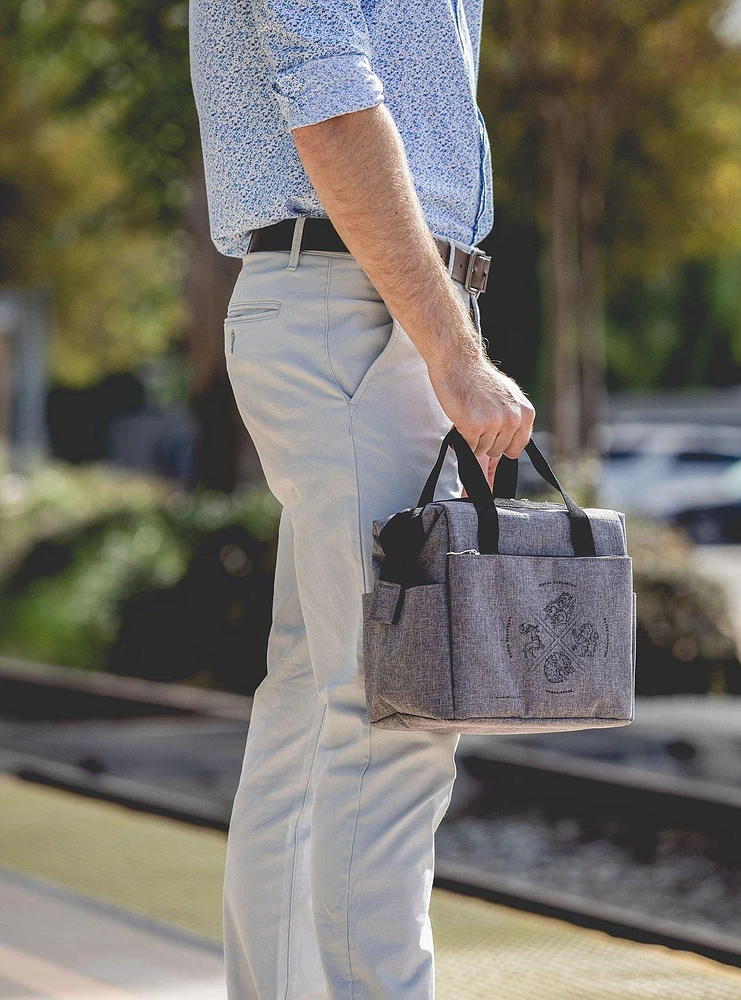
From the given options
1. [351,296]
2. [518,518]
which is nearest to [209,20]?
[351,296]

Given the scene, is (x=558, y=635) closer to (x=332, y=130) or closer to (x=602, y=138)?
(x=332, y=130)

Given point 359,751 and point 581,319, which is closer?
point 359,751

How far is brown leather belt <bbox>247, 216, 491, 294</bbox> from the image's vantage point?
205 centimetres

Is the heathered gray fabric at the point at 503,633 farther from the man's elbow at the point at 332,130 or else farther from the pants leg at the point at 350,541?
the man's elbow at the point at 332,130

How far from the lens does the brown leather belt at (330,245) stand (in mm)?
2053

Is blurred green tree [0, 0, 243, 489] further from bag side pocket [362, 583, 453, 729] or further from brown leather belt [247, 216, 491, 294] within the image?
bag side pocket [362, 583, 453, 729]

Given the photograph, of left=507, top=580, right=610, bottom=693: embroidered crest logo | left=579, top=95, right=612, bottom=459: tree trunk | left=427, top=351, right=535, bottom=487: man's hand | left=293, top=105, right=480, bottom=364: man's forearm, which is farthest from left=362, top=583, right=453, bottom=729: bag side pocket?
left=579, top=95, right=612, bottom=459: tree trunk

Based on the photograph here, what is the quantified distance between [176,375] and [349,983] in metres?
20.7

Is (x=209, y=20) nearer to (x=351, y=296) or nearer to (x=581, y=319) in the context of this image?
(x=351, y=296)

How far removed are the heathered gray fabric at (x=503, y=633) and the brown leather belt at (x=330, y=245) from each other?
1.28ft

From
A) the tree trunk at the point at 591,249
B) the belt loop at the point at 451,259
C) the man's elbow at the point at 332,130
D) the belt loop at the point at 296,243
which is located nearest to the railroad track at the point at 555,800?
the belt loop at the point at 451,259

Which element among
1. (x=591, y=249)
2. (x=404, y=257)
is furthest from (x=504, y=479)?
(x=591, y=249)

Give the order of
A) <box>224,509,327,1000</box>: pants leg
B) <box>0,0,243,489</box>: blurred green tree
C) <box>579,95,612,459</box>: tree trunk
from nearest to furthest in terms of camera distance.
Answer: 1. <box>224,509,327,1000</box>: pants leg
2. <box>0,0,243,489</box>: blurred green tree
3. <box>579,95,612,459</box>: tree trunk

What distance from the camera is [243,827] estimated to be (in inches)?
88.4
